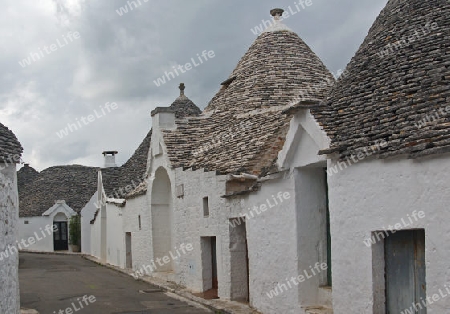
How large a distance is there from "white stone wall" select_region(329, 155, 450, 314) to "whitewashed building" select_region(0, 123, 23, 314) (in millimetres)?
5054

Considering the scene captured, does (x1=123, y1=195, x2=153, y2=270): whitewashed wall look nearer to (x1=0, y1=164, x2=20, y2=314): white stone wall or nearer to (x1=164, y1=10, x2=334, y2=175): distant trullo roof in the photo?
(x1=164, y1=10, x2=334, y2=175): distant trullo roof

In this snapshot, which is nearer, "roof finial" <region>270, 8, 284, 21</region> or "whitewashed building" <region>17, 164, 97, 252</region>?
"roof finial" <region>270, 8, 284, 21</region>

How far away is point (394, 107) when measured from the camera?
8.24 metres

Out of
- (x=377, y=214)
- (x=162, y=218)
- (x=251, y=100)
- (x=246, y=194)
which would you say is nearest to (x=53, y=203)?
(x=162, y=218)

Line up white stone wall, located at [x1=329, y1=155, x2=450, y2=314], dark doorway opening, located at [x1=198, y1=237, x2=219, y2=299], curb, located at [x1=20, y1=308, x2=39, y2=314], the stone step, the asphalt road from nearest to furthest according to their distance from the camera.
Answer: white stone wall, located at [x1=329, y1=155, x2=450, y2=314] → the stone step → curb, located at [x1=20, y1=308, x2=39, y2=314] → the asphalt road → dark doorway opening, located at [x1=198, y1=237, x2=219, y2=299]

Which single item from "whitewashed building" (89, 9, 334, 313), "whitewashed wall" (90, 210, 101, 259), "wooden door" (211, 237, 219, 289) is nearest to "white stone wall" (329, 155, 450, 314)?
"whitewashed building" (89, 9, 334, 313)

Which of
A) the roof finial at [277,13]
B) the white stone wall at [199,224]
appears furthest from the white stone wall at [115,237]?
the roof finial at [277,13]

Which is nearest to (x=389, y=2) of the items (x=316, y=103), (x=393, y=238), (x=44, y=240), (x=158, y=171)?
(x=316, y=103)

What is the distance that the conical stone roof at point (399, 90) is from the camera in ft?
24.4

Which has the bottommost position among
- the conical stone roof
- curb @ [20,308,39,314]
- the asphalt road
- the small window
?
the asphalt road

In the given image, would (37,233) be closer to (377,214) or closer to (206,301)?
(206,301)

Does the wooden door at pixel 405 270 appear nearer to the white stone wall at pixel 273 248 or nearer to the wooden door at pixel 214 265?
the white stone wall at pixel 273 248

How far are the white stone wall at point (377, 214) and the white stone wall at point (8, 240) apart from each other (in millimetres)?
5049

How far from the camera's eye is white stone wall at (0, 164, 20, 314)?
8664 millimetres
